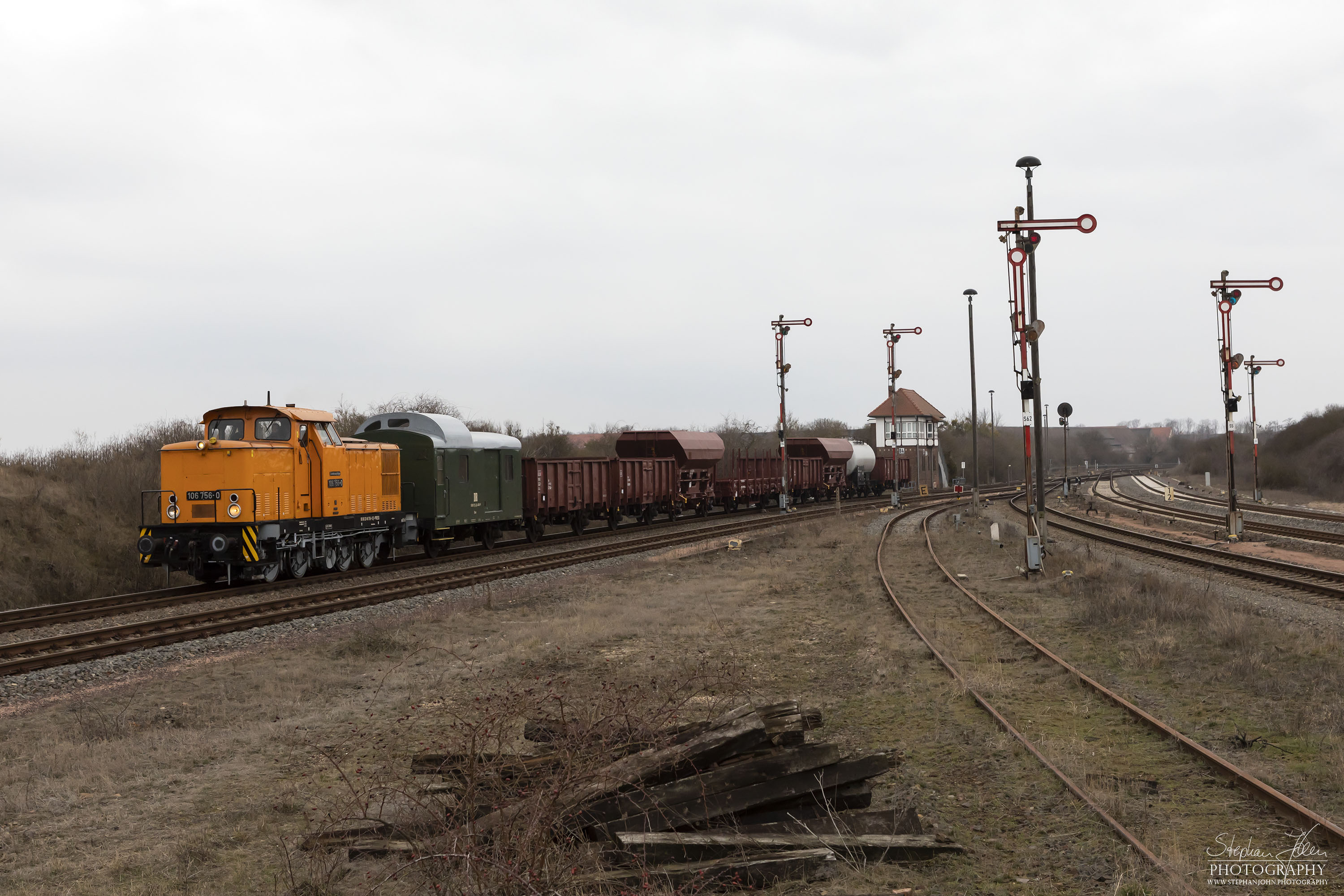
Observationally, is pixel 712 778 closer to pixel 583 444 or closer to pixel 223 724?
pixel 223 724

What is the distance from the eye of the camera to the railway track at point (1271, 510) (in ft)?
118

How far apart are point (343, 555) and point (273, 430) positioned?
14.0ft

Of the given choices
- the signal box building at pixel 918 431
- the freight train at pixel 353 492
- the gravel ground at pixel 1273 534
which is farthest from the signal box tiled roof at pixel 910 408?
the freight train at pixel 353 492

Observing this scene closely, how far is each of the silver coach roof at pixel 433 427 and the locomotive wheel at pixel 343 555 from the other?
3337mm

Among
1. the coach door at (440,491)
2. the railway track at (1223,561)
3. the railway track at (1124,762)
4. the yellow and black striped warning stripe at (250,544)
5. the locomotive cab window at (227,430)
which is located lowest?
the railway track at (1223,561)

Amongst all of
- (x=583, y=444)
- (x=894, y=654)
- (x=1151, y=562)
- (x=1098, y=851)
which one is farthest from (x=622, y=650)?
→ (x=583, y=444)

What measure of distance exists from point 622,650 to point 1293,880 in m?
8.86

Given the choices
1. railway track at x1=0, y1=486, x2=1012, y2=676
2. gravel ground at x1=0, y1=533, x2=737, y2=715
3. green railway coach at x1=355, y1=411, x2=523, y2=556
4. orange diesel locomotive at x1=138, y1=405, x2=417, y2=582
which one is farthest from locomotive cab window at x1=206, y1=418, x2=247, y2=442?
green railway coach at x1=355, y1=411, x2=523, y2=556

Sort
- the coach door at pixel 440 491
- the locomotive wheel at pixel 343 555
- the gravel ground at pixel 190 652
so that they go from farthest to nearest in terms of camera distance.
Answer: the coach door at pixel 440 491 → the locomotive wheel at pixel 343 555 → the gravel ground at pixel 190 652

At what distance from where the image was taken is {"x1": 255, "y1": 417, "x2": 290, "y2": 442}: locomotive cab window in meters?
19.1

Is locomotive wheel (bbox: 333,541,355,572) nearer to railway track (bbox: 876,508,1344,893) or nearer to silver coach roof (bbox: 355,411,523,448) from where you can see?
silver coach roof (bbox: 355,411,523,448)

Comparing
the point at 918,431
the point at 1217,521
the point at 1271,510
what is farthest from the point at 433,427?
the point at 918,431

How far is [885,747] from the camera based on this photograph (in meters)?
8.07

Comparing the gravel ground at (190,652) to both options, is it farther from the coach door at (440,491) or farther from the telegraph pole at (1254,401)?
the telegraph pole at (1254,401)
